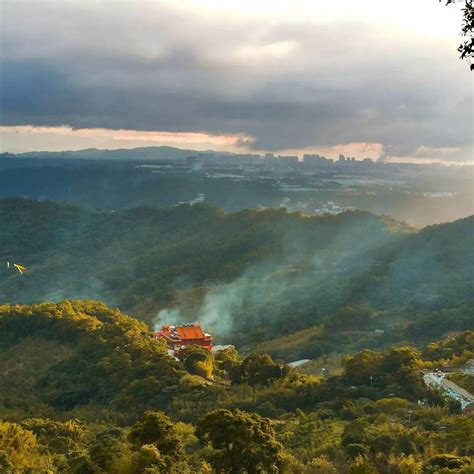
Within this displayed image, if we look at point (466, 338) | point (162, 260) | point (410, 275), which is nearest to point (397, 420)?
point (466, 338)

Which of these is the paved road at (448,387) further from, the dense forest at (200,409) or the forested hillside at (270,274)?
the forested hillside at (270,274)

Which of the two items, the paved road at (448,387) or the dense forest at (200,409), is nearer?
the dense forest at (200,409)

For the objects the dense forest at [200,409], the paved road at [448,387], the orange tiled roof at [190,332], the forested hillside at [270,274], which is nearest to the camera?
the dense forest at [200,409]

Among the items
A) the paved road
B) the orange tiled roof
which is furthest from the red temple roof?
the paved road

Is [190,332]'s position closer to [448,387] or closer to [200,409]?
[200,409]

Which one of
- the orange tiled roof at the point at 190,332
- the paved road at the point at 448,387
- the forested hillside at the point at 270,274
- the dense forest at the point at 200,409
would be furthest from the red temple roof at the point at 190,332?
the paved road at the point at 448,387

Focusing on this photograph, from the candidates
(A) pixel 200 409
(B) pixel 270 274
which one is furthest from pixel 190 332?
(B) pixel 270 274

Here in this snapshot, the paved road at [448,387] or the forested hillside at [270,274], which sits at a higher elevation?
the paved road at [448,387]
